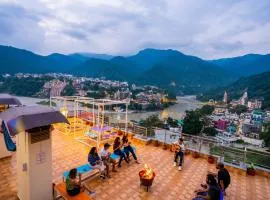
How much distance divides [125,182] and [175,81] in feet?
590

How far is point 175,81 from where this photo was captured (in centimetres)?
18062

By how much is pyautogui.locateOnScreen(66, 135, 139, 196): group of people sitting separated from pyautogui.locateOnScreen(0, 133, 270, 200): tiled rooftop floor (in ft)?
0.96

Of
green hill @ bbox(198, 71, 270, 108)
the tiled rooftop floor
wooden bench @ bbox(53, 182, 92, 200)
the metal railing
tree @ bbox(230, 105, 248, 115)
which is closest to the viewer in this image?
wooden bench @ bbox(53, 182, 92, 200)

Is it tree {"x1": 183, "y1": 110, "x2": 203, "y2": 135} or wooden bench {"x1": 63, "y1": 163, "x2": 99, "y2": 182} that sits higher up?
wooden bench {"x1": 63, "y1": 163, "x2": 99, "y2": 182}

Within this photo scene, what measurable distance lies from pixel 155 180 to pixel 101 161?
1784 millimetres

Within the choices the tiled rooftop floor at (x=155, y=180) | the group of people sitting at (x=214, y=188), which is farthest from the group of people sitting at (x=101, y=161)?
the group of people sitting at (x=214, y=188)

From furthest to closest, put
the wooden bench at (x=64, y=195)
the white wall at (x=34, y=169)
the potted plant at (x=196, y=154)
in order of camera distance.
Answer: the potted plant at (x=196, y=154)
the wooden bench at (x=64, y=195)
the white wall at (x=34, y=169)

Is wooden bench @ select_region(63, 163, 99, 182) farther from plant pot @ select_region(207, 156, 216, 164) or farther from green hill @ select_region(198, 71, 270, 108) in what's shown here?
green hill @ select_region(198, 71, 270, 108)

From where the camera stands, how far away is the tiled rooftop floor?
5.26m

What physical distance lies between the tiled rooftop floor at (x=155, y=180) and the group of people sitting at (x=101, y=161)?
0.96 ft

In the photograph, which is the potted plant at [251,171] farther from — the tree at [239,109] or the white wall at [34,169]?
the tree at [239,109]

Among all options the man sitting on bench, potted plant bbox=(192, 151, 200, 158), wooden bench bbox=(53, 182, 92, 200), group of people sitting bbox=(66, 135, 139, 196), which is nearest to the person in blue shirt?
group of people sitting bbox=(66, 135, 139, 196)

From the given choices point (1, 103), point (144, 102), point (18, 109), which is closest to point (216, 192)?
point (18, 109)

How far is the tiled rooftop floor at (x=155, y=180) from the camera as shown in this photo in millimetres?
5258
